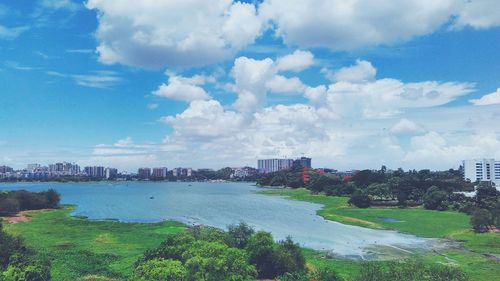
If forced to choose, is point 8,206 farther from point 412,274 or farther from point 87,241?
point 412,274

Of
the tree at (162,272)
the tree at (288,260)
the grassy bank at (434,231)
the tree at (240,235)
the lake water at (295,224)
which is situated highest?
the tree at (162,272)

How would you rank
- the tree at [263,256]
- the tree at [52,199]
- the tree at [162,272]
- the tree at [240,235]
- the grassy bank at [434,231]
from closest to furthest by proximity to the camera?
the tree at [162,272] < the tree at [263,256] < the grassy bank at [434,231] < the tree at [240,235] < the tree at [52,199]

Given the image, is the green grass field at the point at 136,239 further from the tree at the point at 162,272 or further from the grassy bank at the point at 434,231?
the tree at the point at 162,272

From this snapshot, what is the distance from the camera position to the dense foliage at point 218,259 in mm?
35000

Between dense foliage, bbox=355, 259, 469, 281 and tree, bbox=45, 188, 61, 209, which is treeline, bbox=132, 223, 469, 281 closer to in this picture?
dense foliage, bbox=355, 259, 469, 281

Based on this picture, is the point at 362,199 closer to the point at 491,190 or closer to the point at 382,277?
the point at 491,190

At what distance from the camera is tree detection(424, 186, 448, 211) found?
107188 millimetres

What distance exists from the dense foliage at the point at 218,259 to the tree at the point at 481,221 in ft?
138

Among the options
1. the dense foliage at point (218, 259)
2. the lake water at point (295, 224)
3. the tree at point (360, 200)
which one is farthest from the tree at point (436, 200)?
the dense foliage at point (218, 259)

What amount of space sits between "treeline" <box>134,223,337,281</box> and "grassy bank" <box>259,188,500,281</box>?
582 centimetres

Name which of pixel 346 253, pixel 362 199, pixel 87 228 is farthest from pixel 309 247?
pixel 362 199

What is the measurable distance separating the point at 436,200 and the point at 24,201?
103539 mm

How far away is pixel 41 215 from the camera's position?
101m

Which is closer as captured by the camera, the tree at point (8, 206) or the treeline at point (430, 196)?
the treeline at point (430, 196)
